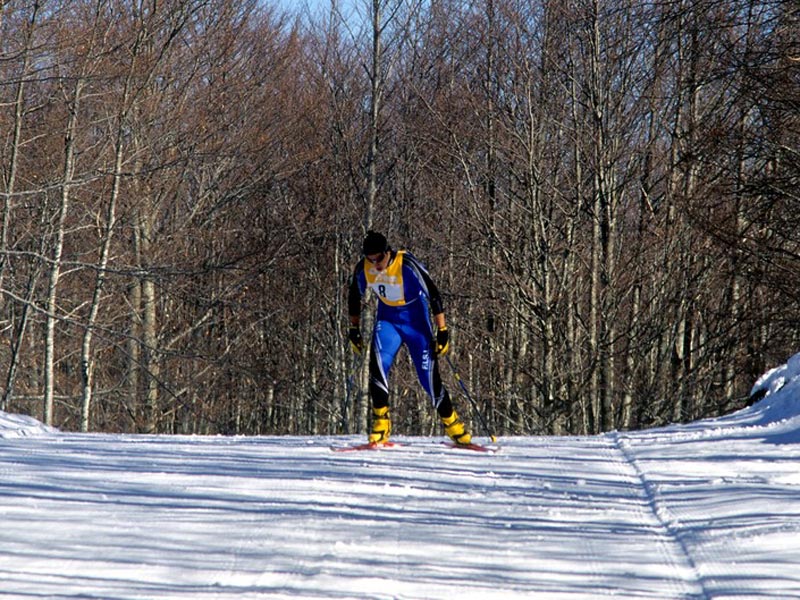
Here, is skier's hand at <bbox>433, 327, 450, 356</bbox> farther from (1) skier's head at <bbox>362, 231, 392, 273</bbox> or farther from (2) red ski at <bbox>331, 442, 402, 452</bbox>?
(2) red ski at <bbox>331, 442, 402, 452</bbox>

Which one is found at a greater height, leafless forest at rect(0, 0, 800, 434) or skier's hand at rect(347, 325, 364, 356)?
leafless forest at rect(0, 0, 800, 434)

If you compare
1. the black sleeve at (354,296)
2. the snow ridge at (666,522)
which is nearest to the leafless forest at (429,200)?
the black sleeve at (354,296)

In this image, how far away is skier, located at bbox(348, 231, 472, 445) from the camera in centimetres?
906

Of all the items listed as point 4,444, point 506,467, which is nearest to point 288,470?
point 506,467

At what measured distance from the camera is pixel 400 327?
9.27 metres

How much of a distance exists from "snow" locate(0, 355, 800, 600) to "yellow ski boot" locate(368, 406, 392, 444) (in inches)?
9.3

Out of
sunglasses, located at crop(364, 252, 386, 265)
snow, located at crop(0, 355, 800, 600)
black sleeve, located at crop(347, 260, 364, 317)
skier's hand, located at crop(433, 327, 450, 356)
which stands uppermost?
sunglasses, located at crop(364, 252, 386, 265)

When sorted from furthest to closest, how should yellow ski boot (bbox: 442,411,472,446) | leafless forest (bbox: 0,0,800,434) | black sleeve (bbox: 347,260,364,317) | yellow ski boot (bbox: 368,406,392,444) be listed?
leafless forest (bbox: 0,0,800,434) → black sleeve (bbox: 347,260,364,317) → yellow ski boot (bbox: 442,411,472,446) → yellow ski boot (bbox: 368,406,392,444)

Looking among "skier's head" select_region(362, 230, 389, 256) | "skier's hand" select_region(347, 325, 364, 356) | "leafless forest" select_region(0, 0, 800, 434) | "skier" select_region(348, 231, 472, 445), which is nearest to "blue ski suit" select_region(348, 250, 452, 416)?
"skier" select_region(348, 231, 472, 445)

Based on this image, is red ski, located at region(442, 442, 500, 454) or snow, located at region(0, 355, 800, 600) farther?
red ski, located at region(442, 442, 500, 454)

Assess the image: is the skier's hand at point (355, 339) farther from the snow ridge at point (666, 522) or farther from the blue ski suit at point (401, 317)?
the snow ridge at point (666, 522)

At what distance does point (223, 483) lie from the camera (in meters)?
6.89

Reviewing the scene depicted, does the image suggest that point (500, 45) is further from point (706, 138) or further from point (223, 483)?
point (223, 483)

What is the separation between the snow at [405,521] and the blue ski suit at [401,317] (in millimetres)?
626
